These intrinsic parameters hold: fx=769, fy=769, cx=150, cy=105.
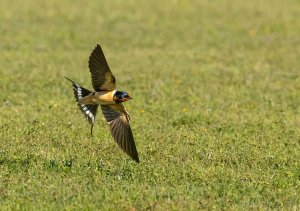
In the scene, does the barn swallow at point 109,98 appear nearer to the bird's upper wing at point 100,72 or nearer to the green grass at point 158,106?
the bird's upper wing at point 100,72

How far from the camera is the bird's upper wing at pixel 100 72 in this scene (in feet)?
29.1

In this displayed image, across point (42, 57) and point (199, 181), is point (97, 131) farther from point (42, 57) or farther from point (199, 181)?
point (42, 57)

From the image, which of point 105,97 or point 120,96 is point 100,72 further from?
point 120,96

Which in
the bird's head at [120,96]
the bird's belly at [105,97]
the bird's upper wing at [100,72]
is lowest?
the bird's belly at [105,97]

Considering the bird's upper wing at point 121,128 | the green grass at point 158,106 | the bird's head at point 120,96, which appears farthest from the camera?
the bird's head at point 120,96

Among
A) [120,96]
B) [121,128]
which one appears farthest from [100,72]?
[121,128]

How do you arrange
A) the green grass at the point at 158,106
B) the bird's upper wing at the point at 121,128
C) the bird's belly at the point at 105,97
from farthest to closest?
1. the bird's belly at the point at 105,97
2. the bird's upper wing at the point at 121,128
3. the green grass at the point at 158,106

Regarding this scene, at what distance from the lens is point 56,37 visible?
819 inches

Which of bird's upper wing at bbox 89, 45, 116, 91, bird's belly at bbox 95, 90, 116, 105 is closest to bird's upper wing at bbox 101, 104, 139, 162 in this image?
bird's belly at bbox 95, 90, 116, 105

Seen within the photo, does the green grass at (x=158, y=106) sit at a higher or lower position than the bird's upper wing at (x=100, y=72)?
lower

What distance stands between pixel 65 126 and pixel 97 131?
55 centimetres

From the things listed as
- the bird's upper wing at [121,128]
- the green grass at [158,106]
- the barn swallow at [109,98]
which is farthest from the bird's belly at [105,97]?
the green grass at [158,106]

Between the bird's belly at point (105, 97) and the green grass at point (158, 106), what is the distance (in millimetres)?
729

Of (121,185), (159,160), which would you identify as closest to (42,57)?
(159,160)
